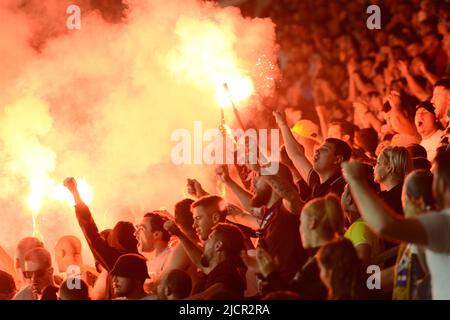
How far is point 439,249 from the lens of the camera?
4555 millimetres

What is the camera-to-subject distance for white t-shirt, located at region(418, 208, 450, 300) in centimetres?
452

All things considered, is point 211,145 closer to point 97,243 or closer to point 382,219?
point 97,243

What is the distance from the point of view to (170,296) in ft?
18.7

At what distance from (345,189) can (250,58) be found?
3092 millimetres

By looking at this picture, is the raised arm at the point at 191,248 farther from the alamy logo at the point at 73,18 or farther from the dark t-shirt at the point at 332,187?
the alamy logo at the point at 73,18

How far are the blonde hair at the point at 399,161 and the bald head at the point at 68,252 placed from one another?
8.79 ft

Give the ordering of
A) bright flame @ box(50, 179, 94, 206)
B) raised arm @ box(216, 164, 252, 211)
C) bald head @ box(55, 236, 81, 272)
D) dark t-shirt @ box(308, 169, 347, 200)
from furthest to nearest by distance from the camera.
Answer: bright flame @ box(50, 179, 94, 206) < bald head @ box(55, 236, 81, 272) < raised arm @ box(216, 164, 252, 211) < dark t-shirt @ box(308, 169, 347, 200)

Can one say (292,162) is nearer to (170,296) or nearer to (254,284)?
(254,284)

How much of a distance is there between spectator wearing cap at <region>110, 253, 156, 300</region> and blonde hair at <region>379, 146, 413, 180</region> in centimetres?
157

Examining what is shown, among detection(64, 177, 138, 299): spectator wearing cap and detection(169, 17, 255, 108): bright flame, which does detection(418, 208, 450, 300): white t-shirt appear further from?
detection(169, 17, 255, 108): bright flame

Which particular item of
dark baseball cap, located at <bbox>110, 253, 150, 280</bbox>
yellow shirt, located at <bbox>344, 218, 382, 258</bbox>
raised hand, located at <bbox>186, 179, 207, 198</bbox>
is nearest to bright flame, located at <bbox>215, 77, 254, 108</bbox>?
raised hand, located at <bbox>186, 179, 207, 198</bbox>

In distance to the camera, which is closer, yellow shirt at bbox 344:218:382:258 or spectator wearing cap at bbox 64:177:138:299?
yellow shirt at bbox 344:218:382:258
